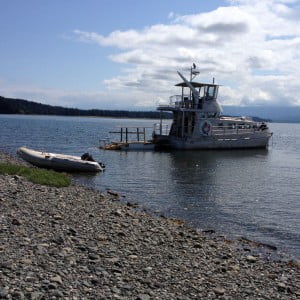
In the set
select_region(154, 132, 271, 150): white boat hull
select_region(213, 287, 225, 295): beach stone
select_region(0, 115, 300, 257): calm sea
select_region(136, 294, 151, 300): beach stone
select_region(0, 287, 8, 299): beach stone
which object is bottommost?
select_region(0, 115, 300, 257): calm sea

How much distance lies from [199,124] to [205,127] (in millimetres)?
856

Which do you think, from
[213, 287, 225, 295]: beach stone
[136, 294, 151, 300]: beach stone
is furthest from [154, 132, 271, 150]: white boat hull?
[136, 294, 151, 300]: beach stone

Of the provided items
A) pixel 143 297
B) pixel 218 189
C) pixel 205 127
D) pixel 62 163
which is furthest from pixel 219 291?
pixel 205 127

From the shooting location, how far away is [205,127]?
51.2 meters

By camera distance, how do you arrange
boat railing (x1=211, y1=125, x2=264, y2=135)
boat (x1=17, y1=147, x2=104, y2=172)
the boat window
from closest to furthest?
boat (x1=17, y1=147, x2=104, y2=172) → the boat window → boat railing (x1=211, y1=125, x2=264, y2=135)

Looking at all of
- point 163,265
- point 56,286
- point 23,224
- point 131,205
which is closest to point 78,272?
point 56,286

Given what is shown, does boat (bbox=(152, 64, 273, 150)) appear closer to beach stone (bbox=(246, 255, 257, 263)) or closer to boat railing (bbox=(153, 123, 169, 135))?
boat railing (bbox=(153, 123, 169, 135))

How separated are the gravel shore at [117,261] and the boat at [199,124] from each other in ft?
119

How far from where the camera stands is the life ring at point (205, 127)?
50.9 metres

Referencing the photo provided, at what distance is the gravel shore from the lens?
26.3ft

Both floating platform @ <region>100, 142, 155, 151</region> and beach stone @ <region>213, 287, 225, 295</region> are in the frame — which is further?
floating platform @ <region>100, 142, 155, 151</region>

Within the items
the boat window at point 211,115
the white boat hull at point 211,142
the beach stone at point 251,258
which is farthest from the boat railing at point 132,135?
the beach stone at point 251,258

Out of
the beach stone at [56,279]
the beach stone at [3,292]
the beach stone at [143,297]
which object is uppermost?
the beach stone at [3,292]

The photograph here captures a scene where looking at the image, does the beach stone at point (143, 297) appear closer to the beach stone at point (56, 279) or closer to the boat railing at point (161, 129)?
the beach stone at point (56, 279)
